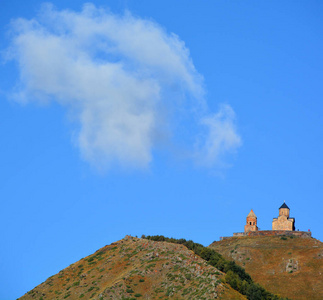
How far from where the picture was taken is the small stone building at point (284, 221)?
160 metres

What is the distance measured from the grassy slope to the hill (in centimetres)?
2681

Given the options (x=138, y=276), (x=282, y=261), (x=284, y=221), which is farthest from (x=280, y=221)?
(x=138, y=276)

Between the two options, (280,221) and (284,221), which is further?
(280,221)

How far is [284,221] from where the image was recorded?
160 metres

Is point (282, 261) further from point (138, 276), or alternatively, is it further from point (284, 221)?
point (138, 276)

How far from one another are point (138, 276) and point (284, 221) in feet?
227

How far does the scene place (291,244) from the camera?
144 m

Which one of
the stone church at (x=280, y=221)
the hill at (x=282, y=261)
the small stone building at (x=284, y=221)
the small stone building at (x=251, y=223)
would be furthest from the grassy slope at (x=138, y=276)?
the small stone building at (x=284, y=221)

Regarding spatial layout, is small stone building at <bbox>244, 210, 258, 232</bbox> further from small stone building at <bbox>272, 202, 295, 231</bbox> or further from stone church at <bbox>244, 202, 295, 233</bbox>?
small stone building at <bbox>272, 202, 295, 231</bbox>

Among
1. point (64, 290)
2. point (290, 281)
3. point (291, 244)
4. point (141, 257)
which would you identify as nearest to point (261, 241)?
point (291, 244)

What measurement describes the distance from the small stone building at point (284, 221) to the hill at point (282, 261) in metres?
8.30

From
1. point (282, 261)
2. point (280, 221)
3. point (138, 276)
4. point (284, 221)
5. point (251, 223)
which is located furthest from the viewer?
point (251, 223)

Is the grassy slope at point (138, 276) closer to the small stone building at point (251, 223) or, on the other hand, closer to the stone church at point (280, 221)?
the small stone building at point (251, 223)

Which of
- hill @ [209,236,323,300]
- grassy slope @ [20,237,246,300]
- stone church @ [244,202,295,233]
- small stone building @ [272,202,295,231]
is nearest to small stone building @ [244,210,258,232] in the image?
stone church @ [244,202,295,233]
